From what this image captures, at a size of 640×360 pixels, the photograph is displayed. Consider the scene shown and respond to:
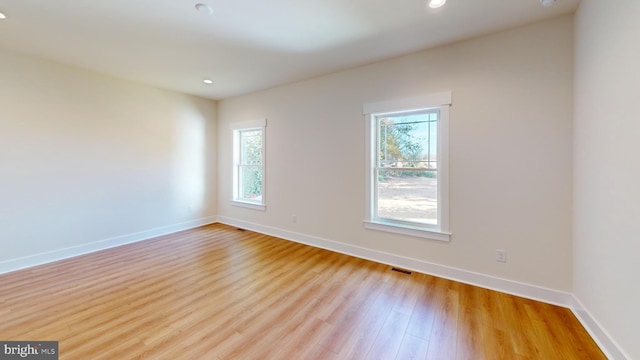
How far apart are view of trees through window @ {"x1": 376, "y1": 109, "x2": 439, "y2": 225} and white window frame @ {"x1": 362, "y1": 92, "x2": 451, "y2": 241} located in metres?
0.07

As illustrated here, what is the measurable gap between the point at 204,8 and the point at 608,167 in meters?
3.32

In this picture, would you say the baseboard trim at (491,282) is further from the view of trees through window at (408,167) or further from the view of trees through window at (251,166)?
the view of trees through window at (251,166)

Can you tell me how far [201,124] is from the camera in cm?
504

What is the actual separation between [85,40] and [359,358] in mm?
4013

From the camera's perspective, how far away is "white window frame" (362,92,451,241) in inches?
110

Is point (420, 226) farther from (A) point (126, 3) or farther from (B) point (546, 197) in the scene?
(A) point (126, 3)

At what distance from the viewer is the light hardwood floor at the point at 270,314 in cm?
172

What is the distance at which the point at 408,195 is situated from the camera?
3.16 meters

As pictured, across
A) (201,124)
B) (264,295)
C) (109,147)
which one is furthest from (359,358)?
(201,124)

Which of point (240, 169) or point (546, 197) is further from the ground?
point (240, 169)

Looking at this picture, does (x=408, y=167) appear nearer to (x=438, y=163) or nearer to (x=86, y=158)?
(x=438, y=163)

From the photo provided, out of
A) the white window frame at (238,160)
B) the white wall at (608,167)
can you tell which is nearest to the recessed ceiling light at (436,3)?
the white wall at (608,167)

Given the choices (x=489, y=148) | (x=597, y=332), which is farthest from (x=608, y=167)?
(x=597, y=332)

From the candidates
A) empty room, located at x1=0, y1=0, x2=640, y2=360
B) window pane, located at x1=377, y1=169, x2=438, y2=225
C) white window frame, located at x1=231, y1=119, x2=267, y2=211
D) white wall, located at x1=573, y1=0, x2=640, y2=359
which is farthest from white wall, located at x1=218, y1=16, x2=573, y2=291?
white window frame, located at x1=231, y1=119, x2=267, y2=211
